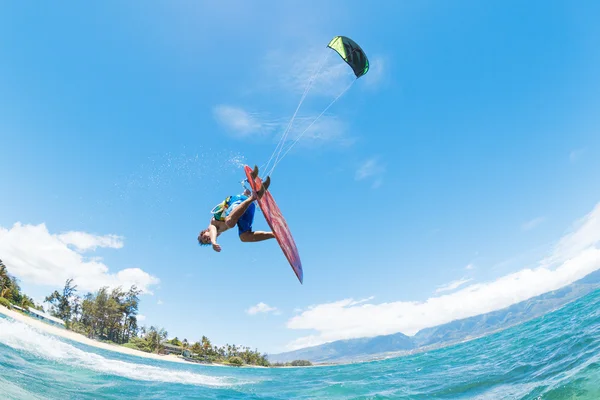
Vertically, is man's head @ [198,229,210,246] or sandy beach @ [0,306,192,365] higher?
man's head @ [198,229,210,246]

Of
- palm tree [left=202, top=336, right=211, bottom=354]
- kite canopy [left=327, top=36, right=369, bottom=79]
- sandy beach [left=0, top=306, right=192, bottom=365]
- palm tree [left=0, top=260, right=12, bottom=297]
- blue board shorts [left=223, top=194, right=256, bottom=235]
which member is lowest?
palm tree [left=202, top=336, right=211, bottom=354]

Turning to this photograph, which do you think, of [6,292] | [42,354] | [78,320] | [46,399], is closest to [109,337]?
[78,320]

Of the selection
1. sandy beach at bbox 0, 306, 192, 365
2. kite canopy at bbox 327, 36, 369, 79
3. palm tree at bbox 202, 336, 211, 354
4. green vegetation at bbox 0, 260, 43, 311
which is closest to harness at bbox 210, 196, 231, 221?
kite canopy at bbox 327, 36, 369, 79

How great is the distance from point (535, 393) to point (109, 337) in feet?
306

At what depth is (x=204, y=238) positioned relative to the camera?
7.12m

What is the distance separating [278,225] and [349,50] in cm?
561

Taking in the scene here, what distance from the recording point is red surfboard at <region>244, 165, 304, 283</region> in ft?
22.2

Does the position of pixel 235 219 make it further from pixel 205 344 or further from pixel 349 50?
pixel 205 344

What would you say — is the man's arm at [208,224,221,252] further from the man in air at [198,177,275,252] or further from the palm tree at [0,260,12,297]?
the palm tree at [0,260,12,297]

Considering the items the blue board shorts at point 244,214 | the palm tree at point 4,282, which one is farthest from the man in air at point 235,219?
the palm tree at point 4,282

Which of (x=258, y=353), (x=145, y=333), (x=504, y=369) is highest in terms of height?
(x=504, y=369)

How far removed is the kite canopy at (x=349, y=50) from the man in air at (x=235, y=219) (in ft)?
16.1

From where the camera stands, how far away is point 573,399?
17.7 ft

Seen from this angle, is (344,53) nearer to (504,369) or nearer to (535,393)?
(535,393)
